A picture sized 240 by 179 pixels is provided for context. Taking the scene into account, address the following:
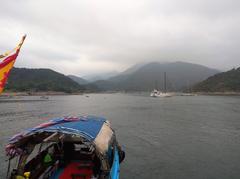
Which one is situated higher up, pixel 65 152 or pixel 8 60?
pixel 8 60

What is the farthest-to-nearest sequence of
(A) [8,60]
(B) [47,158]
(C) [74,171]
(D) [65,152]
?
(D) [65,152]
(B) [47,158]
(C) [74,171]
(A) [8,60]

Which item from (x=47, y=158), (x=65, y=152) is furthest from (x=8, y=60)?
(x=65, y=152)

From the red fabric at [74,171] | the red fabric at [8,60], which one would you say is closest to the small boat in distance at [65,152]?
the red fabric at [74,171]

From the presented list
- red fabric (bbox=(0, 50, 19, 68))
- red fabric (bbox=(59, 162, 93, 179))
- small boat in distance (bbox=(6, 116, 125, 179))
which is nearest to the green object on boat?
small boat in distance (bbox=(6, 116, 125, 179))

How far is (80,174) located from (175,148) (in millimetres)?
14089

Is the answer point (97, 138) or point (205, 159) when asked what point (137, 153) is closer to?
point (205, 159)

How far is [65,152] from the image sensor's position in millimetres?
Answer: 15375

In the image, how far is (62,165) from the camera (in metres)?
14.8

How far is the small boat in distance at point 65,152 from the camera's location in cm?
1053

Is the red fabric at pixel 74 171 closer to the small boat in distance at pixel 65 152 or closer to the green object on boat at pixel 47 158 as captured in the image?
the small boat in distance at pixel 65 152

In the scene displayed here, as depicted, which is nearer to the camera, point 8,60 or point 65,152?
point 8,60

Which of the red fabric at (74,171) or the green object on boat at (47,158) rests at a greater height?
the green object on boat at (47,158)

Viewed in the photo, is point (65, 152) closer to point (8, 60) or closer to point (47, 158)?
point (47, 158)

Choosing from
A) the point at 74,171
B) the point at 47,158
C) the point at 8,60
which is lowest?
the point at 74,171
